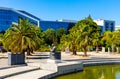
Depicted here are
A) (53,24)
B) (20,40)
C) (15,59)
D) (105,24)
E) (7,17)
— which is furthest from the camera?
(105,24)

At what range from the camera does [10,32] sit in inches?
1294

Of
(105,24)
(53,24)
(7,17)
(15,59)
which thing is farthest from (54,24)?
(15,59)

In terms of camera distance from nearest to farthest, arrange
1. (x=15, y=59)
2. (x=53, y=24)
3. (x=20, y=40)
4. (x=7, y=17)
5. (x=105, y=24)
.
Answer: (x=15, y=59), (x=20, y=40), (x=7, y=17), (x=53, y=24), (x=105, y=24)

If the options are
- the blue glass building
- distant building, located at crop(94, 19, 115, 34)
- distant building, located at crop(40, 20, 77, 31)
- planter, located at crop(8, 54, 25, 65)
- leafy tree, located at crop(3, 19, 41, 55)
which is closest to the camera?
planter, located at crop(8, 54, 25, 65)

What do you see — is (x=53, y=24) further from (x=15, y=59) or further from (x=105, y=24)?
(x=15, y=59)

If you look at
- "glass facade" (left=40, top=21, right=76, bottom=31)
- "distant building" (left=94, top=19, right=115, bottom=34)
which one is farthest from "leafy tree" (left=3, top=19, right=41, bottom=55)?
"distant building" (left=94, top=19, right=115, bottom=34)

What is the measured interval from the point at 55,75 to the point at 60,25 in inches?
3920

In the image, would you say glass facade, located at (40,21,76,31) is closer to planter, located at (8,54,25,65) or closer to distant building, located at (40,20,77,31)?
distant building, located at (40,20,77,31)

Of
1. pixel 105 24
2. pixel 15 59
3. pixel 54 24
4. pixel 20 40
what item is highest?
pixel 105 24

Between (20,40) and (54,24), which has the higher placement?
(54,24)

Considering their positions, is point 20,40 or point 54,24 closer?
point 20,40

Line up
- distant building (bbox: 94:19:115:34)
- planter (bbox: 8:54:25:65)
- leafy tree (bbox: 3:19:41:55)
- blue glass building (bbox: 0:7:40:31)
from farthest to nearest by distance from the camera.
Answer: distant building (bbox: 94:19:115:34)
blue glass building (bbox: 0:7:40:31)
leafy tree (bbox: 3:19:41:55)
planter (bbox: 8:54:25:65)

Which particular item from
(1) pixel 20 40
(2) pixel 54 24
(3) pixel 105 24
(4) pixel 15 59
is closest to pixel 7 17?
(2) pixel 54 24

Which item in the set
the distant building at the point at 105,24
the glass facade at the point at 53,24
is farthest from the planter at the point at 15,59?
the distant building at the point at 105,24
